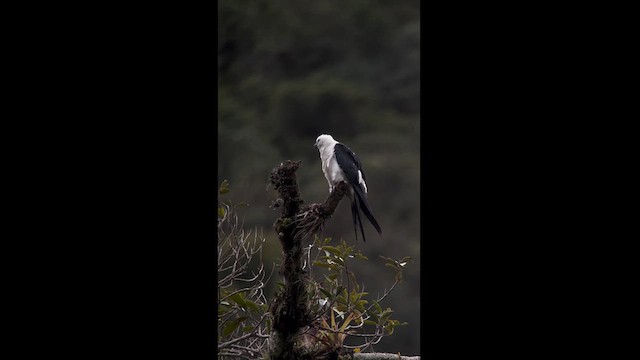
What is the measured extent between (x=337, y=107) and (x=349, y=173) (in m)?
1.49

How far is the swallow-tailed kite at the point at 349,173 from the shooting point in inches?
105

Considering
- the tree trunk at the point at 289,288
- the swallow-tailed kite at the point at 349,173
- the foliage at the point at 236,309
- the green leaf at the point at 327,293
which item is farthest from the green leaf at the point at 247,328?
the swallow-tailed kite at the point at 349,173

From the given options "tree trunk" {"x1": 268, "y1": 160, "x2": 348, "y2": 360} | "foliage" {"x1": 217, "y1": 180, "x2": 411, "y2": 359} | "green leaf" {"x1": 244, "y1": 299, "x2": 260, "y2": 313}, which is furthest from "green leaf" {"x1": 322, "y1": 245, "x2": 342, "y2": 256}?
"green leaf" {"x1": 244, "y1": 299, "x2": 260, "y2": 313}

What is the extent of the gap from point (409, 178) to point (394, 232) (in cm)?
46

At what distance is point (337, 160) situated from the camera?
287cm

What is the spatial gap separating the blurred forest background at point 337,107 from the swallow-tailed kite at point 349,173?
0.15 metres

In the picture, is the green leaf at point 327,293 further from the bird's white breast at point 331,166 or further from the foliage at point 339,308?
the bird's white breast at point 331,166

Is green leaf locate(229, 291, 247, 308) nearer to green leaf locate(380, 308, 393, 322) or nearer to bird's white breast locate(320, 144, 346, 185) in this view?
green leaf locate(380, 308, 393, 322)

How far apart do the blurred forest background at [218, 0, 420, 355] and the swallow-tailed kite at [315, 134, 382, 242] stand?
152 millimetres

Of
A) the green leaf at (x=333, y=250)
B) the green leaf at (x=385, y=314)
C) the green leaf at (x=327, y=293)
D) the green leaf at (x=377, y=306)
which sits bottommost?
the green leaf at (x=385, y=314)

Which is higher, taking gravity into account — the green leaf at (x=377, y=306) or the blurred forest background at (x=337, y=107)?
the blurred forest background at (x=337, y=107)
